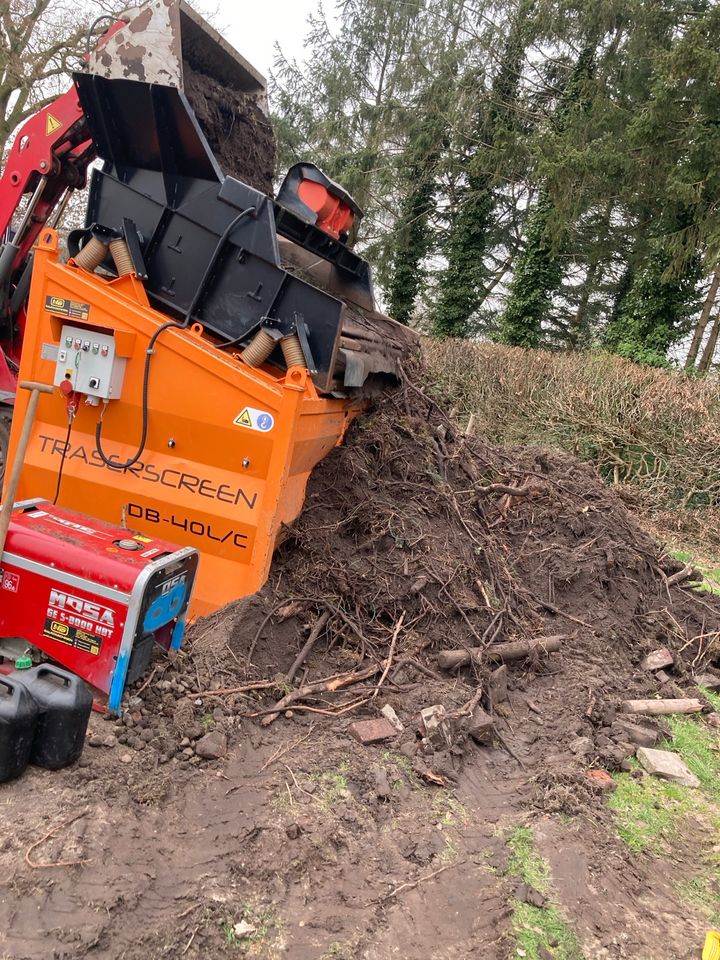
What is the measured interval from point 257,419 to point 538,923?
99.8 inches

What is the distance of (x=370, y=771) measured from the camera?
A: 303 centimetres

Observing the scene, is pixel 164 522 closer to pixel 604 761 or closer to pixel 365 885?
pixel 365 885

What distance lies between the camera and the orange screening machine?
360cm

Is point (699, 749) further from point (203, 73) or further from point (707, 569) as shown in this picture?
point (203, 73)

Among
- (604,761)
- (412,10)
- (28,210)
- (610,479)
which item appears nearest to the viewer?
(604,761)

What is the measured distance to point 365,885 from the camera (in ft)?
8.01

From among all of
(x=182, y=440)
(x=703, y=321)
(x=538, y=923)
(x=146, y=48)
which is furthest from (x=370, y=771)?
(x=703, y=321)

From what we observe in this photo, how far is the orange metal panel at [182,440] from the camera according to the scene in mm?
3564

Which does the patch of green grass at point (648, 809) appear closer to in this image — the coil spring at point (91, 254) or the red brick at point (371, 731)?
the red brick at point (371, 731)

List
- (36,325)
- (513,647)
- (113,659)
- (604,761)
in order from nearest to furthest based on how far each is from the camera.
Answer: (113,659)
(604,761)
(36,325)
(513,647)

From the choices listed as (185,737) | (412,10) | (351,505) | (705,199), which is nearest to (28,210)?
(351,505)

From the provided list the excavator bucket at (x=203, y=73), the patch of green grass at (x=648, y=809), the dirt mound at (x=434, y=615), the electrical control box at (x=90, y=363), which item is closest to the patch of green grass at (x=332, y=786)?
the dirt mound at (x=434, y=615)

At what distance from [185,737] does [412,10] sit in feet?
86.6

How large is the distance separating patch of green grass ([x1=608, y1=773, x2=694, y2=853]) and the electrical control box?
337 cm
